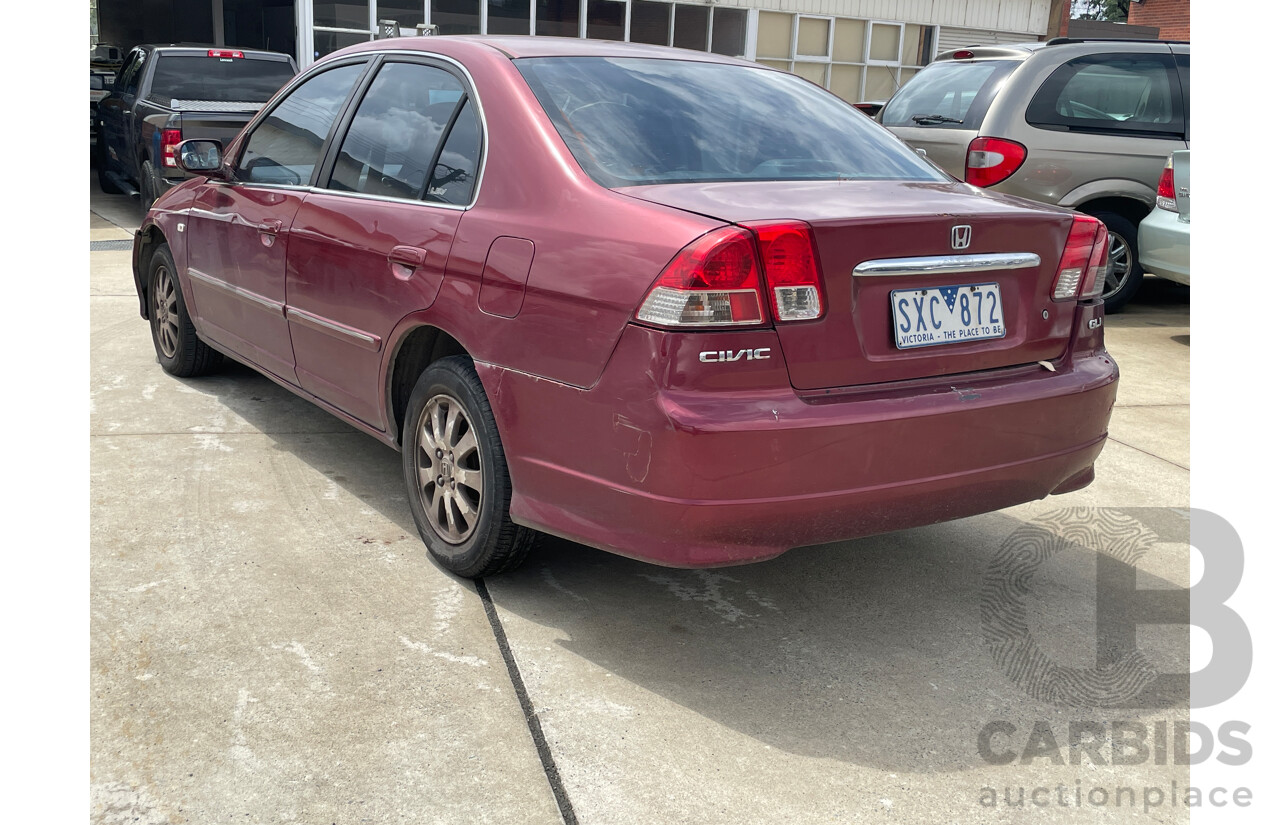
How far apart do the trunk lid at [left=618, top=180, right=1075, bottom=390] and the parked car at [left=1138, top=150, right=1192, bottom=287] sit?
15.7 ft

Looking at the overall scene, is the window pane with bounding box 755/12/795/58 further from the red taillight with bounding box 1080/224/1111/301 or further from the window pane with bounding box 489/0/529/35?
the red taillight with bounding box 1080/224/1111/301

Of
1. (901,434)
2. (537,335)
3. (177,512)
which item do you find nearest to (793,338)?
(901,434)

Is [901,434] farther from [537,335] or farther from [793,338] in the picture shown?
[537,335]

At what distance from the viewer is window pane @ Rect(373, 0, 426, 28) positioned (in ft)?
58.7

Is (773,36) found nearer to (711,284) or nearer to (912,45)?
(912,45)

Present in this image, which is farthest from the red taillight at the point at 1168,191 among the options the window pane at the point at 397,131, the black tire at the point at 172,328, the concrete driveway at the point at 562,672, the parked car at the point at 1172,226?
the black tire at the point at 172,328

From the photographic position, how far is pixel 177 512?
3.99 meters

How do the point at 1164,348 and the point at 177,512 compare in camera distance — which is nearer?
the point at 177,512

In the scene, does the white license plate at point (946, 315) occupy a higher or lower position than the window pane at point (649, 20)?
lower

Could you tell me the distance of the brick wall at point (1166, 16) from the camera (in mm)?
31797

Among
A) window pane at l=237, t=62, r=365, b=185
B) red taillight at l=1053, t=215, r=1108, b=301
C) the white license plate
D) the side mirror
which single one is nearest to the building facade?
the side mirror

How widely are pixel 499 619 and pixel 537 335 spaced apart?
0.87 m

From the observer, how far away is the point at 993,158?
26.4ft

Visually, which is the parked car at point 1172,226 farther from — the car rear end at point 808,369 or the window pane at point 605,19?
the window pane at point 605,19
